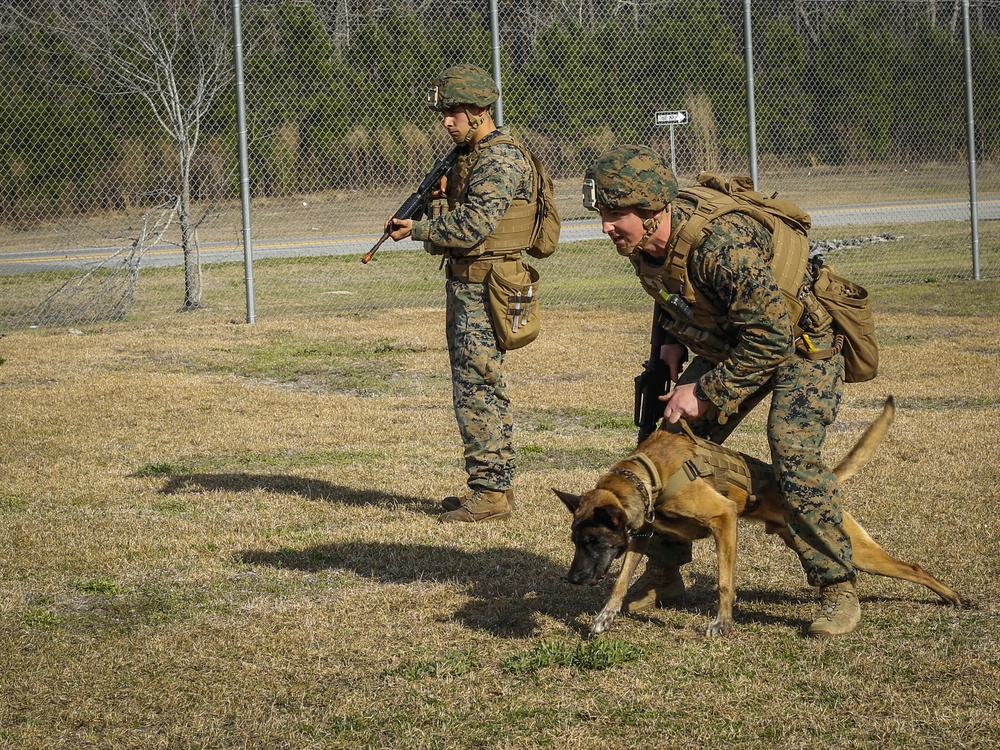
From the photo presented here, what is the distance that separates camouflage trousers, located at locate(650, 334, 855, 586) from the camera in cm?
423

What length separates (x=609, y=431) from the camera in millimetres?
8281

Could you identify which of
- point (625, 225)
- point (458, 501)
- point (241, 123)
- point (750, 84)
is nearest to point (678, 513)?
point (625, 225)

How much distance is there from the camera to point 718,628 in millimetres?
4371

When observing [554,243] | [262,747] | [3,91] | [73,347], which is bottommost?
[262,747]

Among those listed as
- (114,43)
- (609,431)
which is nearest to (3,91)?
(114,43)

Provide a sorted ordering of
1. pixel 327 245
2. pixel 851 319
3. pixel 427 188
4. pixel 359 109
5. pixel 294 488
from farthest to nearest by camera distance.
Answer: pixel 327 245
pixel 359 109
pixel 294 488
pixel 427 188
pixel 851 319

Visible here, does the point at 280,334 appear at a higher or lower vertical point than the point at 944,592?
higher

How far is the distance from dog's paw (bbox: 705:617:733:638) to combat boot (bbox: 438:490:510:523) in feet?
6.44

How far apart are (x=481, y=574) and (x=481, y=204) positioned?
6.20 feet

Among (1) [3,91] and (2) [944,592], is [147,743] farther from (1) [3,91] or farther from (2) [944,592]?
(1) [3,91]

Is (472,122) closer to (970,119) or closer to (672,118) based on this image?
(672,118)

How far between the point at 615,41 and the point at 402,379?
5.65 meters

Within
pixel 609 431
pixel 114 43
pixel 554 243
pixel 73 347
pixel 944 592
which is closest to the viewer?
pixel 944 592

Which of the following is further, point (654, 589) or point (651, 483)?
point (654, 589)
